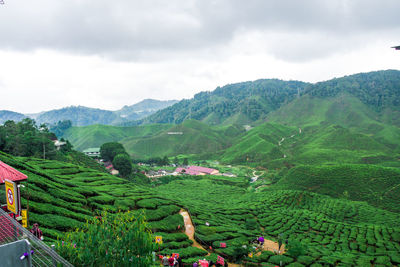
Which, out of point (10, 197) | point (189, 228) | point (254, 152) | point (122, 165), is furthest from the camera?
point (254, 152)

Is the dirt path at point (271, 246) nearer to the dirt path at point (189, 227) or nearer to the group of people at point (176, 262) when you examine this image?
the dirt path at point (189, 227)

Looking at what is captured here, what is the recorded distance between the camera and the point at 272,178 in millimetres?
109125

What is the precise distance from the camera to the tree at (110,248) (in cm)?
1097

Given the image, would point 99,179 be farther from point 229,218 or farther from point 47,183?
point 229,218

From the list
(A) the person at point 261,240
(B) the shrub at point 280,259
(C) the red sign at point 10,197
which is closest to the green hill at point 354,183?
(A) the person at point 261,240

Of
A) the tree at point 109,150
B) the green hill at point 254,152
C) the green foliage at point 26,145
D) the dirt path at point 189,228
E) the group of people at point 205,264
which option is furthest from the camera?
the green hill at point 254,152

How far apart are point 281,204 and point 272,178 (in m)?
44.9

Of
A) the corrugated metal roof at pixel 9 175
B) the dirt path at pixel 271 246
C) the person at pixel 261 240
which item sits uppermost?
the corrugated metal roof at pixel 9 175

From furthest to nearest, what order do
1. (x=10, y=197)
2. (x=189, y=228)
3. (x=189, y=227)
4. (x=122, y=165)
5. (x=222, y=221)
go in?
(x=122, y=165)
(x=222, y=221)
(x=189, y=227)
(x=189, y=228)
(x=10, y=197)

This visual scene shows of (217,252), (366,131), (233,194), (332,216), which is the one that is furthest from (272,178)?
(366,131)

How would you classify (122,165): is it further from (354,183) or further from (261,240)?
(354,183)

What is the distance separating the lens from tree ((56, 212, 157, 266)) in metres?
11.0

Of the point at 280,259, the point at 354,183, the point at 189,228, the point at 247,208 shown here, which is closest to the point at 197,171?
the point at 354,183

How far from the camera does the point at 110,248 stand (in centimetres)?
1162
